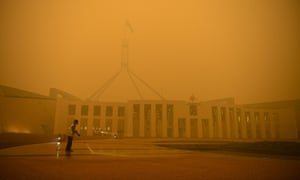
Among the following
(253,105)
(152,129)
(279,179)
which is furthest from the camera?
(253,105)

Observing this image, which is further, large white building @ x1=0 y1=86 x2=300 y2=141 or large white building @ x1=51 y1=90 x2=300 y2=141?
large white building @ x1=51 y1=90 x2=300 y2=141

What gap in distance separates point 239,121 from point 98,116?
23490 millimetres

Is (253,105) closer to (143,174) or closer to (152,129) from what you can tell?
(152,129)

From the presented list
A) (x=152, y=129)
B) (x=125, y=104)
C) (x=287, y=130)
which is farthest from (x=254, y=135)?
(x=125, y=104)

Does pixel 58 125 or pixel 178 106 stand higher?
pixel 178 106

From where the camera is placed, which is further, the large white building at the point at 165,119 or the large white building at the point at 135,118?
the large white building at the point at 165,119

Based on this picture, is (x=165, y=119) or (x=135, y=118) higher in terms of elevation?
(x=135, y=118)

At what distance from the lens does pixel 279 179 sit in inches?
175

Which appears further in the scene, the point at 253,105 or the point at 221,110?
the point at 253,105

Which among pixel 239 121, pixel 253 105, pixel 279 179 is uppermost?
pixel 253 105

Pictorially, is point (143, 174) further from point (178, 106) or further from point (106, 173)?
point (178, 106)

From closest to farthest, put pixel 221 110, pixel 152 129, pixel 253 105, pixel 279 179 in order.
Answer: pixel 279 179 → pixel 152 129 → pixel 221 110 → pixel 253 105

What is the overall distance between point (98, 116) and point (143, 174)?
34648mm

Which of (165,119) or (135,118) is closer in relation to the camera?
(165,119)
